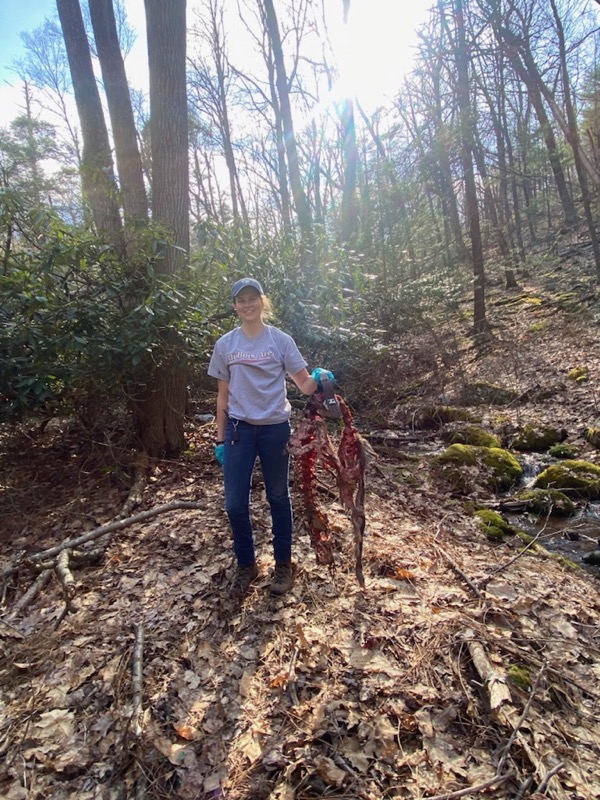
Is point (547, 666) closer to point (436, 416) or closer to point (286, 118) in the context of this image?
point (436, 416)

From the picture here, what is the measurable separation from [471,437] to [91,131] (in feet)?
22.5

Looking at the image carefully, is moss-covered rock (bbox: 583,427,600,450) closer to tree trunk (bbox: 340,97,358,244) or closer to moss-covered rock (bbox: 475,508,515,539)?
moss-covered rock (bbox: 475,508,515,539)

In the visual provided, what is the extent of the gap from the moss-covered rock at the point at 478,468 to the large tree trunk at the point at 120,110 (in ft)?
16.2

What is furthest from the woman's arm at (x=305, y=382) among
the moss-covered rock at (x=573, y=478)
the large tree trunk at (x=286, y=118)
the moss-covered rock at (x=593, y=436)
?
the large tree trunk at (x=286, y=118)

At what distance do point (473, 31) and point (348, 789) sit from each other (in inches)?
571

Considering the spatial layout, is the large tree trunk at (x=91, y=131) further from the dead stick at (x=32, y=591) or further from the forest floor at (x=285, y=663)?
the dead stick at (x=32, y=591)

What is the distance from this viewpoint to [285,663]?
264cm

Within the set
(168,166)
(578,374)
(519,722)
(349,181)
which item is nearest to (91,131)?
(168,166)

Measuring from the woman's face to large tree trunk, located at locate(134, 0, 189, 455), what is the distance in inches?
98.5

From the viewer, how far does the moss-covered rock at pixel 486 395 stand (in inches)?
335

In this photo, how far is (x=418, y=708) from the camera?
7.68 feet

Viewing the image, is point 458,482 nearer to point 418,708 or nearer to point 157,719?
point 418,708

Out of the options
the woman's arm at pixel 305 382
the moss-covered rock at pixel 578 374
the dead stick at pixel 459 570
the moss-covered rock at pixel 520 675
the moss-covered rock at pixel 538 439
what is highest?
the woman's arm at pixel 305 382

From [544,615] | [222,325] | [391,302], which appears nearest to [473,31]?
[391,302]
